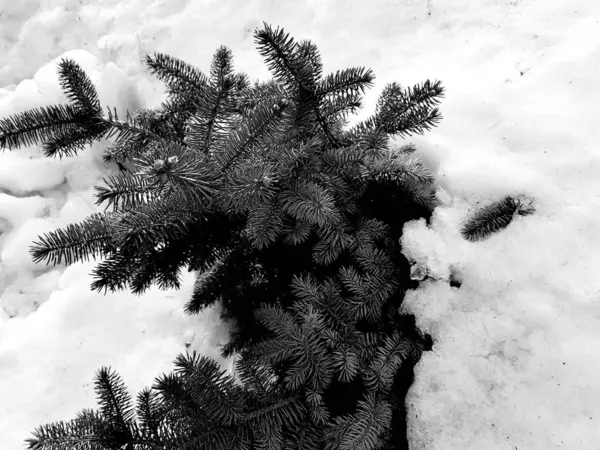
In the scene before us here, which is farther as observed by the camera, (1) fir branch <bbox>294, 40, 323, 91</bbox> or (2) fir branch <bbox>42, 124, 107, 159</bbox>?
(2) fir branch <bbox>42, 124, 107, 159</bbox>

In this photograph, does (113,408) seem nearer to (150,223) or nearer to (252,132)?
(150,223)

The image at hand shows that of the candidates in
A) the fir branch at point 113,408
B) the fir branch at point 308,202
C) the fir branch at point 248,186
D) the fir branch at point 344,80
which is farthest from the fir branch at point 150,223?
the fir branch at point 344,80

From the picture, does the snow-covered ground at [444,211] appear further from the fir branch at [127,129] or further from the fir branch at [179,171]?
the fir branch at [127,129]

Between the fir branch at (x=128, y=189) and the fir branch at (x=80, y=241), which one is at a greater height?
the fir branch at (x=80, y=241)

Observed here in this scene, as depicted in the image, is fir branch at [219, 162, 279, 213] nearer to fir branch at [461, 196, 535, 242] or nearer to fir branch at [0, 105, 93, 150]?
fir branch at [0, 105, 93, 150]

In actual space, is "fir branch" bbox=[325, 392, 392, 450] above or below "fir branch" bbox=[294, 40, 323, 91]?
below

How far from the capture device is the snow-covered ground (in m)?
1.80

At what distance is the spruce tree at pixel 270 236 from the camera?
4.74 feet

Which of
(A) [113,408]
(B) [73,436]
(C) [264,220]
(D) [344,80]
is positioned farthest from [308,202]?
(B) [73,436]

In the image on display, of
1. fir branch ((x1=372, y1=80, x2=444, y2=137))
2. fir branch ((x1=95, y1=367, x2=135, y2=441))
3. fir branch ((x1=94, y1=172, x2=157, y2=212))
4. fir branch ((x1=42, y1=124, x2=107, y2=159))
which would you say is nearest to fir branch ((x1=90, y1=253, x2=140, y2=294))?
fir branch ((x1=94, y1=172, x2=157, y2=212))

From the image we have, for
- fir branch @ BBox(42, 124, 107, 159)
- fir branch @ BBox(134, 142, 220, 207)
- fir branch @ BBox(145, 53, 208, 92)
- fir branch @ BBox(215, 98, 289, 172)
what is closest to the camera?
fir branch @ BBox(134, 142, 220, 207)

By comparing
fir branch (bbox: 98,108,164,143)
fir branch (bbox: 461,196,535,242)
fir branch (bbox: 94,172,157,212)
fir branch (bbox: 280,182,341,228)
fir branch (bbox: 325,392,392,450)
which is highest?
fir branch (bbox: 98,108,164,143)

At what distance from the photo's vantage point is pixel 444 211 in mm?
2076

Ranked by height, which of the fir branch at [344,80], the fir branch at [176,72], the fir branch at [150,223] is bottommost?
the fir branch at [150,223]
